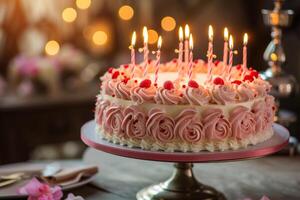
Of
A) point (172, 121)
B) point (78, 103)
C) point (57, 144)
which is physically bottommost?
point (57, 144)

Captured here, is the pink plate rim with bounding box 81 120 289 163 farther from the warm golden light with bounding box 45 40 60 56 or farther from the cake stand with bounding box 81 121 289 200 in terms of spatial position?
the warm golden light with bounding box 45 40 60 56

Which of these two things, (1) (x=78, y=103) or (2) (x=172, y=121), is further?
(1) (x=78, y=103)

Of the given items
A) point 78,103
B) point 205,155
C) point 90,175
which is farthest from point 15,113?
point 205,155

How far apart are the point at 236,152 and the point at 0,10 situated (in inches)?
94.5

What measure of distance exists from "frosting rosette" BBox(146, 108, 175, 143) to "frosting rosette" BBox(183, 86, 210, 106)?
0.08 meters

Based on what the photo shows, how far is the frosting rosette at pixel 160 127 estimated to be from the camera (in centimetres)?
189

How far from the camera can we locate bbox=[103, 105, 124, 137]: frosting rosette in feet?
6.44

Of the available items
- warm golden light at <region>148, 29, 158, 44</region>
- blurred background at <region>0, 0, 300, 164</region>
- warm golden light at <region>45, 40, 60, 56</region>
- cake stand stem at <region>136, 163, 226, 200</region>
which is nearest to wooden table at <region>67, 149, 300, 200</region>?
cake stand stem at <region>136, 163, 226, 200</region>

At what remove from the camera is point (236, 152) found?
1.88 metres

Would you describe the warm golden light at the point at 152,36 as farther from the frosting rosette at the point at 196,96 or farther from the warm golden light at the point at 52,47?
the frosting rosette at the point at 196,96

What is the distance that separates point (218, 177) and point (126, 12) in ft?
6.93

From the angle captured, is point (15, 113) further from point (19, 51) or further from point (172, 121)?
point (172, 121)

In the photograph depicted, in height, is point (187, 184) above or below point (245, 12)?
below

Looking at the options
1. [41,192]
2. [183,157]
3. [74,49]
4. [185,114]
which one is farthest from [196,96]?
[74,49]
